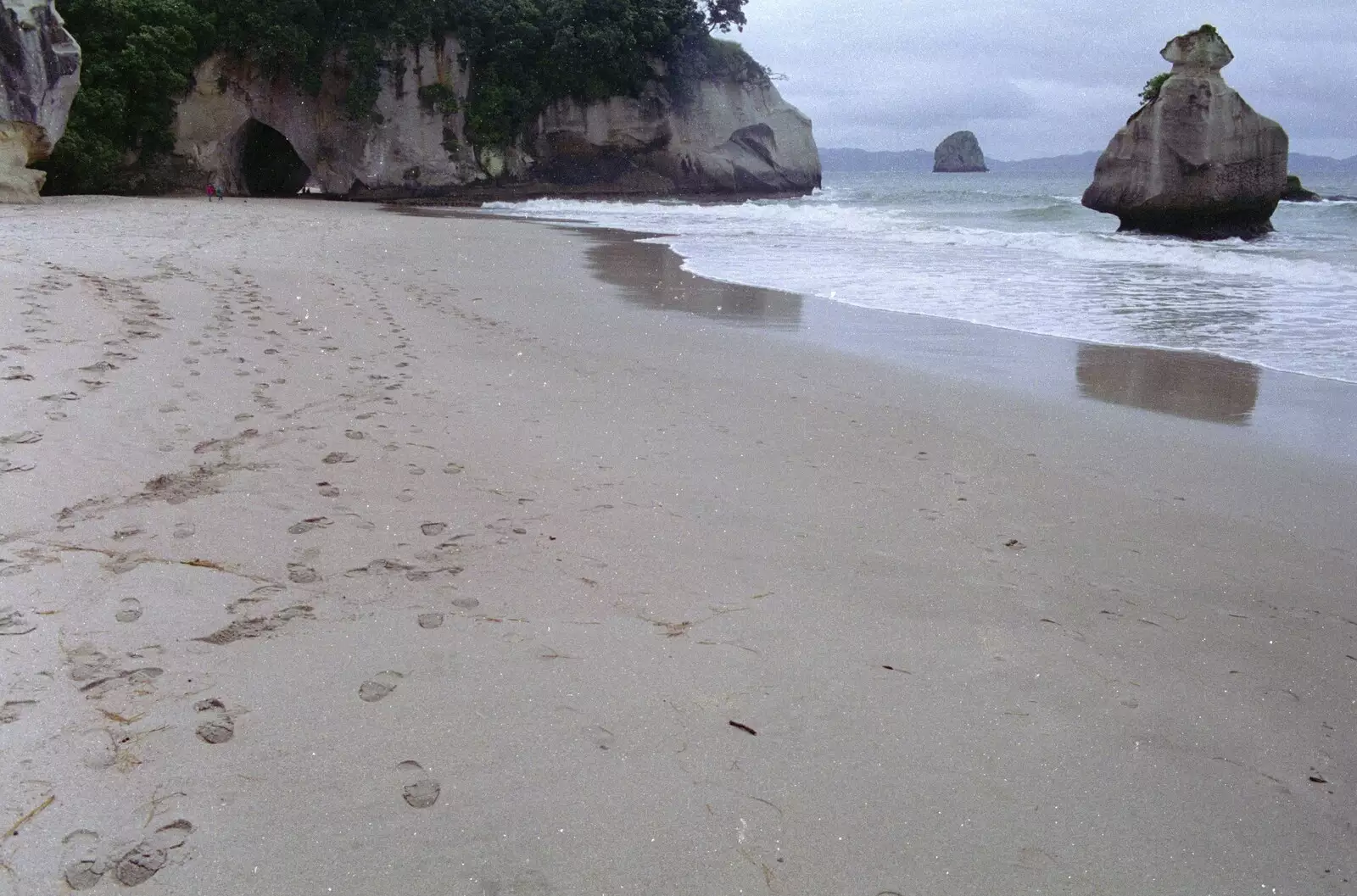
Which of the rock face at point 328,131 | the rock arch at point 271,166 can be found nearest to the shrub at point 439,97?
the rock face at point 328,131

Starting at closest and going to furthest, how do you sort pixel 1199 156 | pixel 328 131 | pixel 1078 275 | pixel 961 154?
pixel 1078 275
pixel 1199 156
pixel 328 131
pixel 961 154

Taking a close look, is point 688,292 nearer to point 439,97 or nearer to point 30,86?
point 30,86

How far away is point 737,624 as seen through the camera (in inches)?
104

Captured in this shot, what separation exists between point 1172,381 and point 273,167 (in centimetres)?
3324

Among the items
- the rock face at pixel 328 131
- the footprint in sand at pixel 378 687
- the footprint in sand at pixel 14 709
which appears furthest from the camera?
the rock face at pixel 328 131

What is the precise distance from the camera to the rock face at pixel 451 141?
2677cm

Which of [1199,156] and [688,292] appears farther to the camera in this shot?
[1199,156]

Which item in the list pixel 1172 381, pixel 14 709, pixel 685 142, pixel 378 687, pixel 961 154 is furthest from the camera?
pixel 961 154

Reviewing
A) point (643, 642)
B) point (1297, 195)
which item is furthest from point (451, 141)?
point (643, 642)

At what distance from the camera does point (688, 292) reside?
965 cm

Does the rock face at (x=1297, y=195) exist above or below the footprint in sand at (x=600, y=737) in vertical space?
above

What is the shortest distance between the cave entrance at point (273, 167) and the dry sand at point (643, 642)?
2919 centimetres

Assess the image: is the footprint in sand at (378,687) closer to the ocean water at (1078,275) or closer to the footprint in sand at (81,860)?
the footprint in sand at (81,860)

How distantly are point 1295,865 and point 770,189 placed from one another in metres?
39.6
